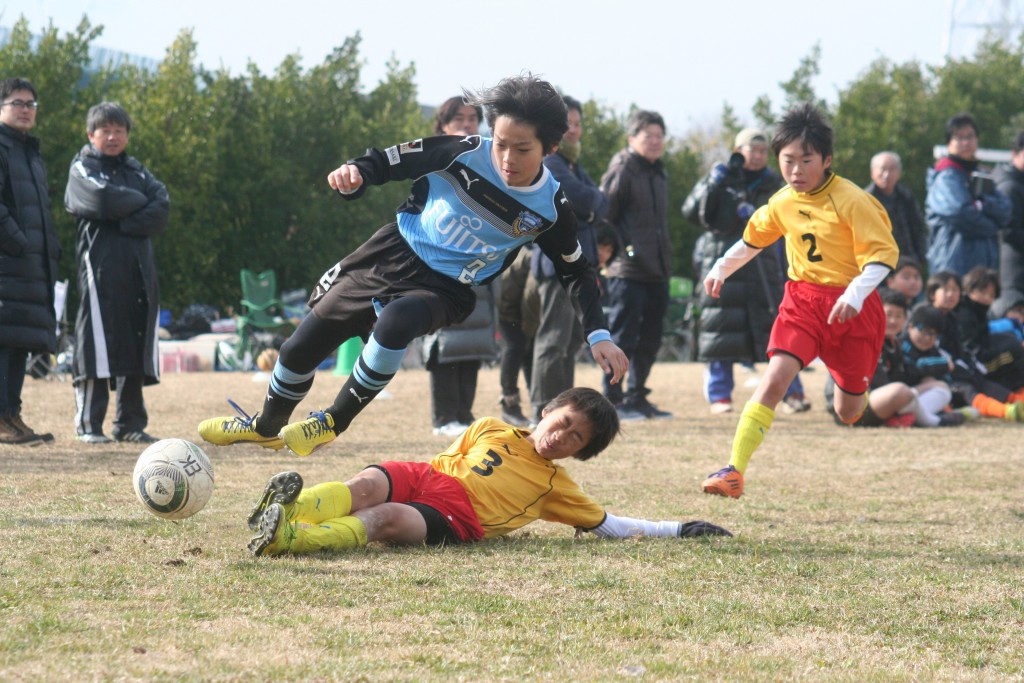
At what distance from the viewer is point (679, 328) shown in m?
23.5

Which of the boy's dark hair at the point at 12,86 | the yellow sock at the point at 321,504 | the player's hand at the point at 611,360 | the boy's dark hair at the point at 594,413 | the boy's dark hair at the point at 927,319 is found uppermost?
the boy's dark hair at the point at 12,86

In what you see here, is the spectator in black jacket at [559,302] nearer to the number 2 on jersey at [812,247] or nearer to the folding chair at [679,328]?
the number 2 on jersey at [812,247]

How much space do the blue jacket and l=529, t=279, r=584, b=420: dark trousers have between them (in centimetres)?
484

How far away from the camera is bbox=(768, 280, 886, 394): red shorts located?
21.2 ft

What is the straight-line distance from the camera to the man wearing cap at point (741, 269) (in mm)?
10617

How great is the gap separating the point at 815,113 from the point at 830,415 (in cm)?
517

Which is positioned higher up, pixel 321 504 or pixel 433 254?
pixel 433 254

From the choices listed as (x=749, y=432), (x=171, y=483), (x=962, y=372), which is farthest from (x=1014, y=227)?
(x=171, y=483)

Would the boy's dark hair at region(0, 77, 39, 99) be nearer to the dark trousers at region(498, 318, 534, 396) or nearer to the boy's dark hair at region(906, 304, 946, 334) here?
the dark trousers at region(498, 318, 534, 396)

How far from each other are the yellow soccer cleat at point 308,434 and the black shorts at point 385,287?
51 centimetres

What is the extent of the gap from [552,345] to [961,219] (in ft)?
17.1

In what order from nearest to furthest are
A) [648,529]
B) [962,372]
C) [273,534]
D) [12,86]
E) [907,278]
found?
[273,534] < [648,529] < [12,86] < [962,372] < [907,278]

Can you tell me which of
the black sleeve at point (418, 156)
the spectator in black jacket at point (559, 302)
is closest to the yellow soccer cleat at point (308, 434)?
the black sleeve at point (418, 156)

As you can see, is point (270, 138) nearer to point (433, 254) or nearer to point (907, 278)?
point (907, 278)
